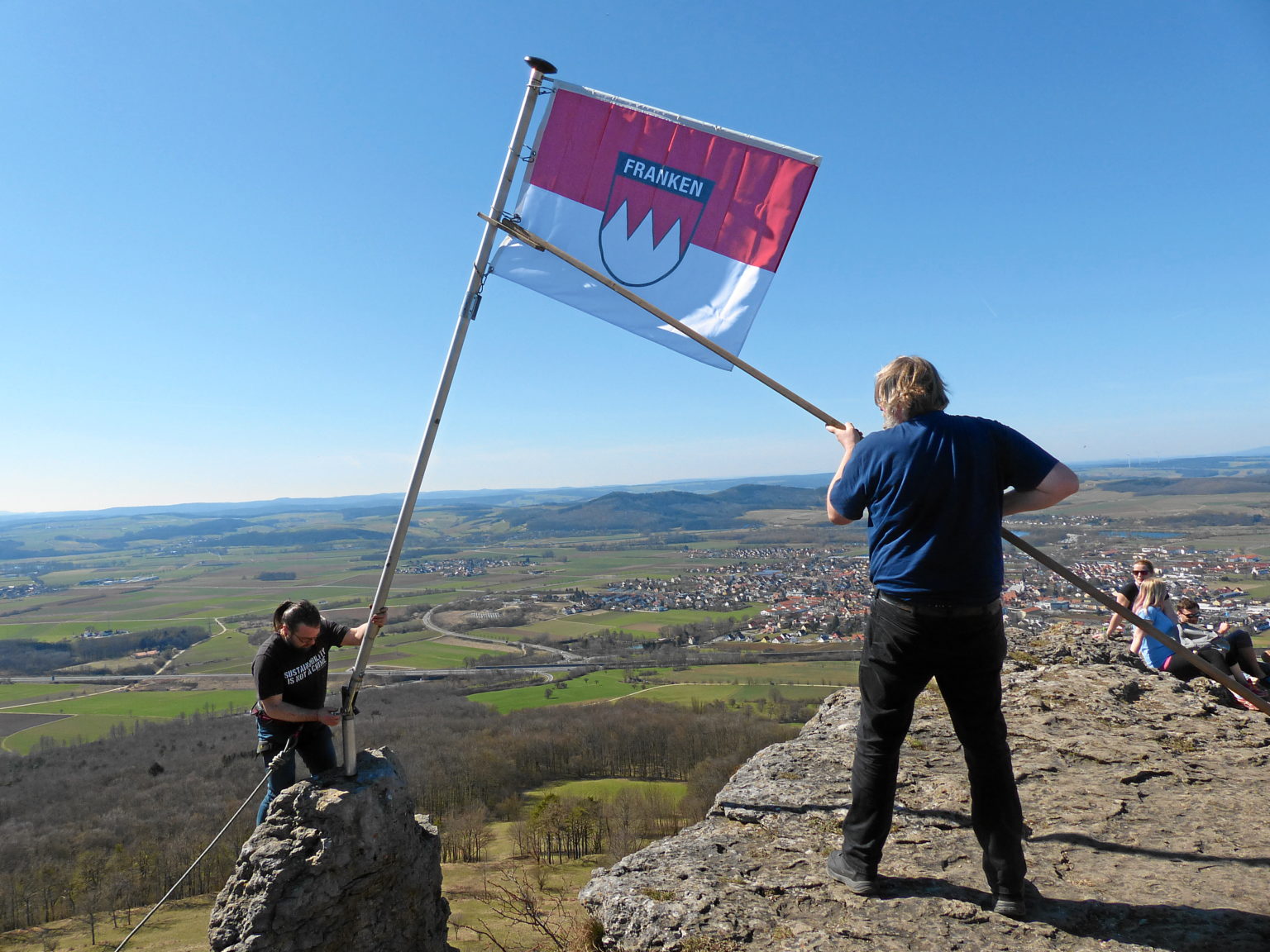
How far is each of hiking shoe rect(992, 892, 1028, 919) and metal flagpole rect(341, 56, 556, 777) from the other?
3.44 m

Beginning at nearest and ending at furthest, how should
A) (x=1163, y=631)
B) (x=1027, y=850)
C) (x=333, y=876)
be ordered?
(x=1027, y=850) → (x=333, y=876) → (x=1163, y=631)

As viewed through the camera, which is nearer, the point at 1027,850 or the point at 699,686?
the point at 1027,850

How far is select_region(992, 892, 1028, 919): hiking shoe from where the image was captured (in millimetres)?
2916

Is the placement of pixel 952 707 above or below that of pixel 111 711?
above

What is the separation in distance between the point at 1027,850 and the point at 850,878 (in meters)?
1.18

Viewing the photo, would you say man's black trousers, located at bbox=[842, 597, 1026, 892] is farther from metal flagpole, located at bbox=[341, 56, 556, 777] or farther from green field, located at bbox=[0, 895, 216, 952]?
green field, located at bbox=[0, 895, 216, 952]

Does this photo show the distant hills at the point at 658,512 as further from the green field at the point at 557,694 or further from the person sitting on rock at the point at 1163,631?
the person sitting on rock at the point at 1163,631

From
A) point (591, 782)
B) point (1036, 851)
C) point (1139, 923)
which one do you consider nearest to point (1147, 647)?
point (1036, 851)

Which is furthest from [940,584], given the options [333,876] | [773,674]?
[773,674]

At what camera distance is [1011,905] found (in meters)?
2.93

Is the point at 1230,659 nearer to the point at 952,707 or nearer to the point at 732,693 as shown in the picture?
the point at 952,707

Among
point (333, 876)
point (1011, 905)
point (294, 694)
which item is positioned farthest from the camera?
point (294, 694)

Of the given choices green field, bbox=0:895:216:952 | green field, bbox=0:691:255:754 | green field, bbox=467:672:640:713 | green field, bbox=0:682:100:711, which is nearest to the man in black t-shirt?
green field, bbox=0:895:216:952

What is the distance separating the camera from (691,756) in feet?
110
